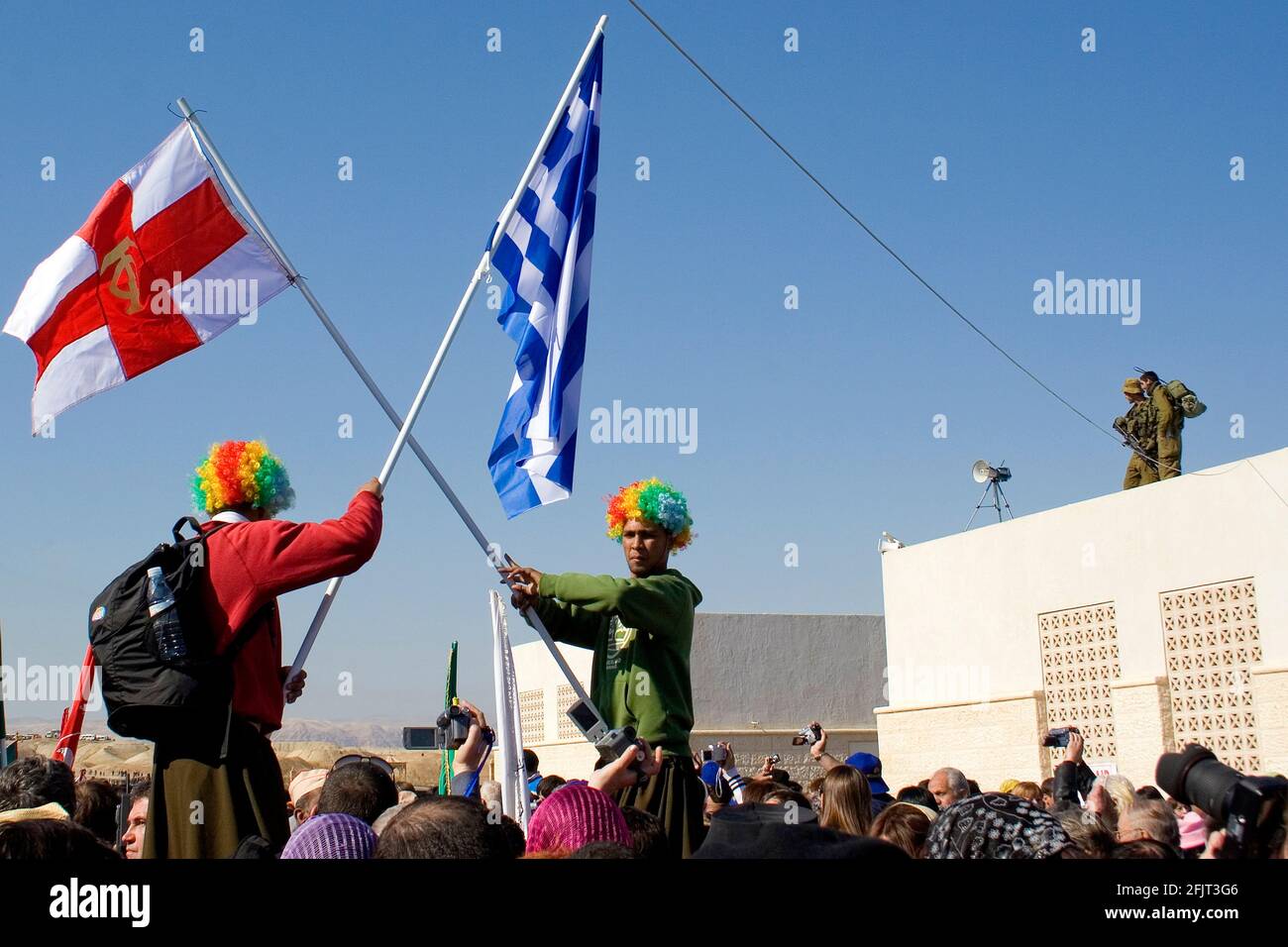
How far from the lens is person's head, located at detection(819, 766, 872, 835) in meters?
4.82

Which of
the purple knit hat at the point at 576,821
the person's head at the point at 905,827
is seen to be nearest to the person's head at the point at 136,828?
the purple knit hat at the point at 576,821

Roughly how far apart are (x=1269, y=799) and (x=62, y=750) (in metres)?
3.99

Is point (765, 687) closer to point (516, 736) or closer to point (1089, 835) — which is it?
point (516, 736)

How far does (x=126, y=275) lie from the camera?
16.4ft

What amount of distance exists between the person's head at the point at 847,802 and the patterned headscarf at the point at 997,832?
2020 mm

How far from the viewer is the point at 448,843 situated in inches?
98.0

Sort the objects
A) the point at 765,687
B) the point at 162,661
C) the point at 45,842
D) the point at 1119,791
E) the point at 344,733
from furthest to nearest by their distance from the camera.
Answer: the point at 344,733, the point at 765,687, the point at 1119,791, the point at 162,661, the point at 45,842

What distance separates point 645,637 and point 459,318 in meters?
1.45

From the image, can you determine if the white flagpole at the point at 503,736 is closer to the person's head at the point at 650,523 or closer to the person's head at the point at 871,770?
the person's head at the point at 650,523

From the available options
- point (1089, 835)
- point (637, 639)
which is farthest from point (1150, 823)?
point (637, 639)

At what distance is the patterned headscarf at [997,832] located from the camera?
106 inches
